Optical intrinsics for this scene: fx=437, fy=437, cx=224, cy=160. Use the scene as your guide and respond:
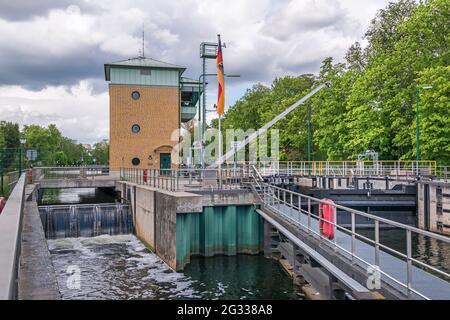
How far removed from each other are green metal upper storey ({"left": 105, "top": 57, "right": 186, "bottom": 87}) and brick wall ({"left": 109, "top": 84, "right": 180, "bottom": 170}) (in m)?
0.59

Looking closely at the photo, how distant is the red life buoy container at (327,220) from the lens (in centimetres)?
997

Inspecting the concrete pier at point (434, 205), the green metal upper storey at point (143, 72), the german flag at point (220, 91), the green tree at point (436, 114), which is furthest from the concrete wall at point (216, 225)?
the green metal upper storey at point (143, 72)

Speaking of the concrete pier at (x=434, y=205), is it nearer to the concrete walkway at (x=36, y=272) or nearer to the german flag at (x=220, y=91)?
the german flag at (x=220, y=91)

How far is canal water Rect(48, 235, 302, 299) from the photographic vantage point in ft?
42.7

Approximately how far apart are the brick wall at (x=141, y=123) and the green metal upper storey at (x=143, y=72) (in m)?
0.59

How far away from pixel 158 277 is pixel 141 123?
91.2 feet

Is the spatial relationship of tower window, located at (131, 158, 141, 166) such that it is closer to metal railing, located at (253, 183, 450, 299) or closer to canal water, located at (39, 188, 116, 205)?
canal water, located at (39, 188, 116, 205)

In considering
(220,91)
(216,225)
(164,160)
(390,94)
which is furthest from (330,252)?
(164,160)

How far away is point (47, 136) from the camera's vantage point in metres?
98.9

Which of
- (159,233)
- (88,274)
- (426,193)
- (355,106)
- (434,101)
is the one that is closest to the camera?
(88,274)

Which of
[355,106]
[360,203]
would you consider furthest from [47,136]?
[360,203]

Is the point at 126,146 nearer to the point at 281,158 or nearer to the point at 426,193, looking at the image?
the point at 281,158

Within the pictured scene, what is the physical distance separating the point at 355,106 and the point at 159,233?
26285mm

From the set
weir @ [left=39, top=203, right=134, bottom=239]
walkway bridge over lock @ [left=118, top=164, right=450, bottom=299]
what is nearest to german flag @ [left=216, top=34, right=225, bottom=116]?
walkway bridge over lock @ [left=118, top=164, right=450, bottom=299]
